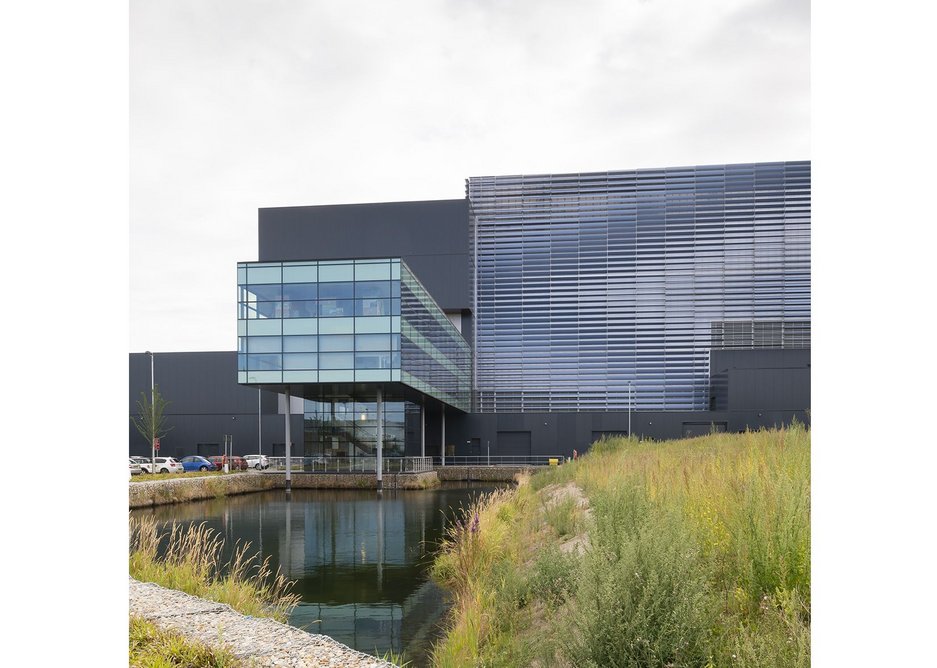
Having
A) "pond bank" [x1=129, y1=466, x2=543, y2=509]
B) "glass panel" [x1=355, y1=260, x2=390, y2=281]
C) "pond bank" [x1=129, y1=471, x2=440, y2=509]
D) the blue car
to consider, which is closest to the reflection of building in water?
"pond bank" [x1=129, y1=466, x2=543, y2=509]

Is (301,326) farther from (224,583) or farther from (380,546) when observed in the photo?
(224,583)

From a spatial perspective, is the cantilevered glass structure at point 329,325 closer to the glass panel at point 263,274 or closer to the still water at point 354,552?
the glass panel at point 263,274

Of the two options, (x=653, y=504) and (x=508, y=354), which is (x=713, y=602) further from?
(x=508, y=354)

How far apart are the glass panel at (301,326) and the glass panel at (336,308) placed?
598 mm

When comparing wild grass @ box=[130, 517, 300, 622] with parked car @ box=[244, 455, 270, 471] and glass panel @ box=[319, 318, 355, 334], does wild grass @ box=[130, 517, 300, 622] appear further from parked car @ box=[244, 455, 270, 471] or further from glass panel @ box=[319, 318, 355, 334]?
parked car @ box=[244, 455, 270, 471]

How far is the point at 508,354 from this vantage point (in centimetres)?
5444

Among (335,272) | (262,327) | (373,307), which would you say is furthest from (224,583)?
(262,327)

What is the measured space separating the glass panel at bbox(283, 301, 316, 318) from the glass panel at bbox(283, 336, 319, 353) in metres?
1.14

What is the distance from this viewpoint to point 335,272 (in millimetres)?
33000

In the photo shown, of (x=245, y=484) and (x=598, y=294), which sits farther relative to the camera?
(x=598, y=294)

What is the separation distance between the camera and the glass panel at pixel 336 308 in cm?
3278

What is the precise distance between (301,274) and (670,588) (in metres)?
31.0
